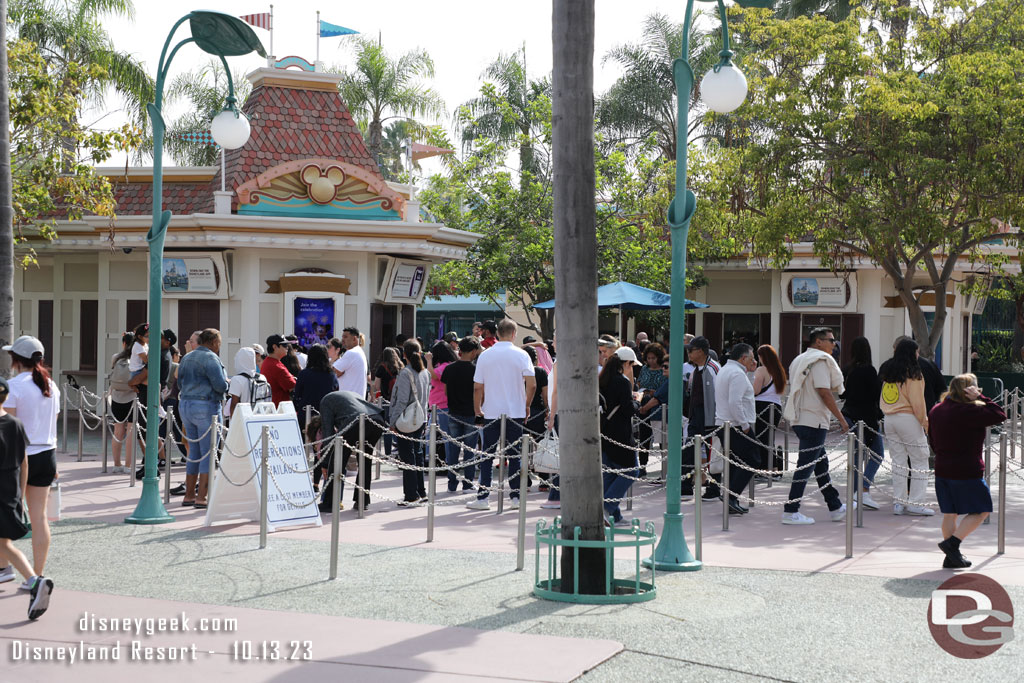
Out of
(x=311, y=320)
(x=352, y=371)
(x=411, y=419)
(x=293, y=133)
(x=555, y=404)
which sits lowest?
(x=411, y=419)

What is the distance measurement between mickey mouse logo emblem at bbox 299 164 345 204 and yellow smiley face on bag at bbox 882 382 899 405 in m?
12.1

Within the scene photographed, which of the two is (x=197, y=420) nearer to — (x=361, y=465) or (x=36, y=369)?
(x=361, y=465)

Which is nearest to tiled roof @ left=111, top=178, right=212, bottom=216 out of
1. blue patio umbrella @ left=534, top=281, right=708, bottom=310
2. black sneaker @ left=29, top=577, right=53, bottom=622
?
blue patio umbrella @ left=534, top=281, right=708, bottom=310

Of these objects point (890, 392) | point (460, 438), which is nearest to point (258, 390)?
point (460, 438)

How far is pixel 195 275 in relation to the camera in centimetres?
2038

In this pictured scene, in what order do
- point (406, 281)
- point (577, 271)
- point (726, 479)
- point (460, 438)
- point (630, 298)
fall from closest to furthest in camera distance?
point (577, 271) < point (726, 479) < point (460, 438) < point (630, 298) < point (406, 281)

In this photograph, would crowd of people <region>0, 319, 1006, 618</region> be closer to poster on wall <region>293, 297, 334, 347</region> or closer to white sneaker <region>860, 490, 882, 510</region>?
white sneaker <region>860, 490, 882, 510</region>

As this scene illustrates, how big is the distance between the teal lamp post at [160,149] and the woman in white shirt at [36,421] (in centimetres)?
255

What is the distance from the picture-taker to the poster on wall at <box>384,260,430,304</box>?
21.2 metres

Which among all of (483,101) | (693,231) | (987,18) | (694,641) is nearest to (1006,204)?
(987,18)

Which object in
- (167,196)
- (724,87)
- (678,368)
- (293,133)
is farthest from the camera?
(293,133)

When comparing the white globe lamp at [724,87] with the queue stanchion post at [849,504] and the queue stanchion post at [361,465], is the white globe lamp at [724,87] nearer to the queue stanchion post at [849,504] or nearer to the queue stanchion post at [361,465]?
the queue stanchion post at [849,504]

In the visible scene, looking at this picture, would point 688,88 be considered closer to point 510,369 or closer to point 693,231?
point 510,369

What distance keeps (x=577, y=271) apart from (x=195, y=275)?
1442cm
